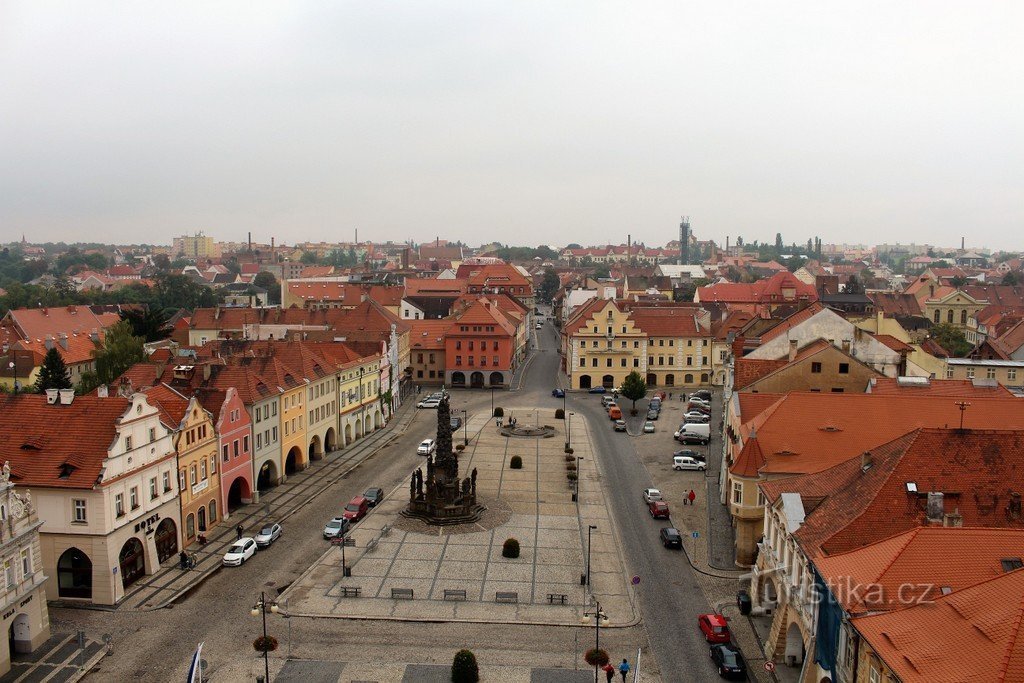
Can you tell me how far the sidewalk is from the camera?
4250 centimetres

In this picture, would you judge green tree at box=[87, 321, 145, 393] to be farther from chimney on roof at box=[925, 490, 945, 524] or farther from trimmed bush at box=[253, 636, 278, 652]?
chimney on roof at box=[925, 490, 945, 524]

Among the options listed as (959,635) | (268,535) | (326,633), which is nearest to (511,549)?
(326,633)

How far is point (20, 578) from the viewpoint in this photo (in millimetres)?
36344

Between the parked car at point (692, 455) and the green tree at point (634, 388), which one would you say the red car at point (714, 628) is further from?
the green tree at point (634, 388)

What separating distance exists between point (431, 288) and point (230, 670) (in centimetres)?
12886

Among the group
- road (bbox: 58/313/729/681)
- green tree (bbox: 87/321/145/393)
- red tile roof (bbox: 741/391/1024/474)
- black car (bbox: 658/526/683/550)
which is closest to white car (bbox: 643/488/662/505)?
black car (bbox: 658/526/683/550)

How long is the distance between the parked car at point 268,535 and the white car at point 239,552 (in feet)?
2.26

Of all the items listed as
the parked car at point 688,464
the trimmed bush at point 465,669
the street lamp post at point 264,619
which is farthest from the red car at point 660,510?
the street lamp post at point 264,619

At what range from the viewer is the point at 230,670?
35.0 metres

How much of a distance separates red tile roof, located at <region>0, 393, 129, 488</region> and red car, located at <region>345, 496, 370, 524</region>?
15.7 metres

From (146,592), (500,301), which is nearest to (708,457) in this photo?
(146,592)

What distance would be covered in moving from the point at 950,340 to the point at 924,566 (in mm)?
94984

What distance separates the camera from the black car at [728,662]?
34188 mm

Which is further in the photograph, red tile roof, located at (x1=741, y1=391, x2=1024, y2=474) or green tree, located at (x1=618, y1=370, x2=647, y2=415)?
green tree, located at (x1=618, y1=370, x2=647, y2=415)
